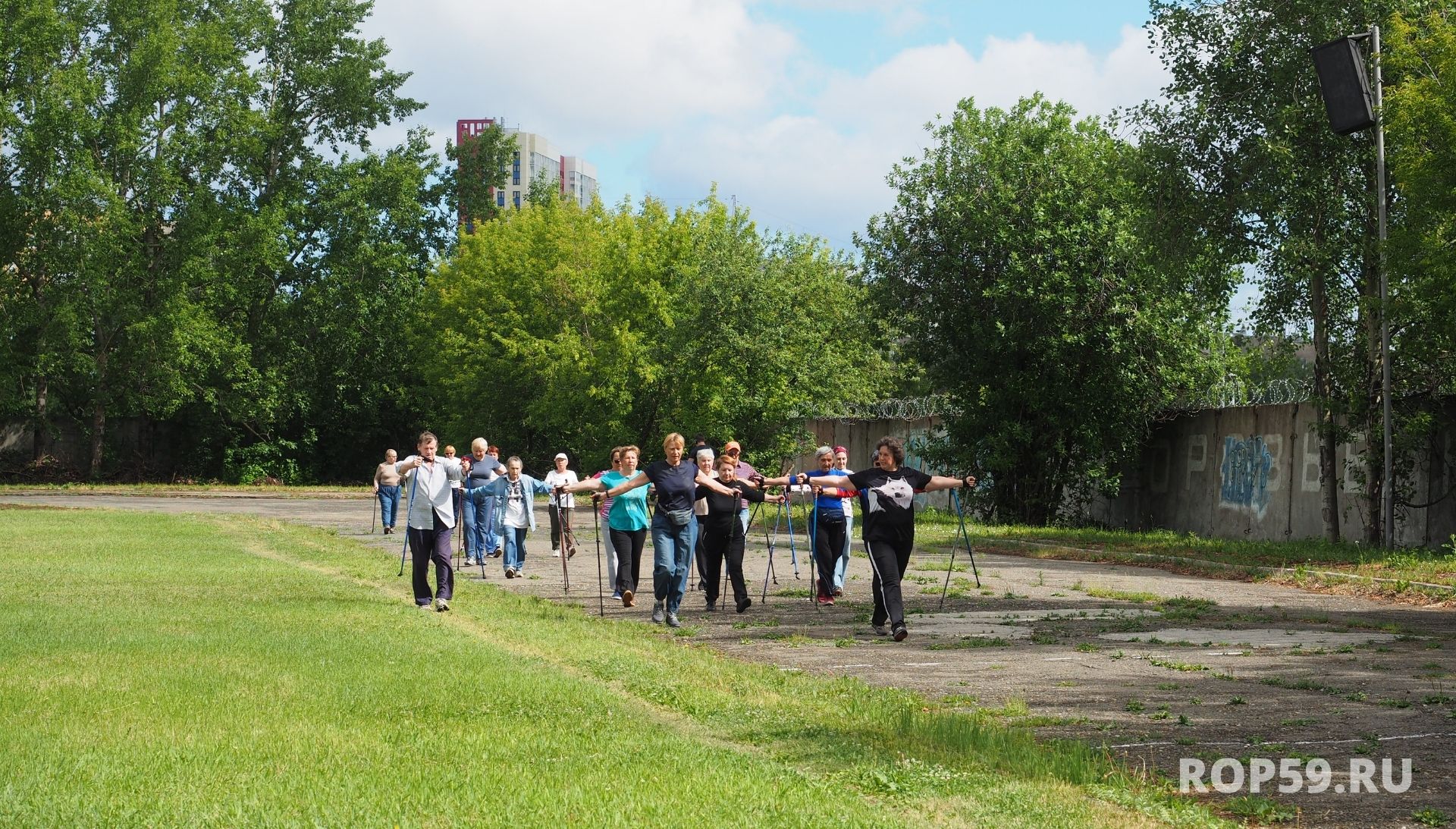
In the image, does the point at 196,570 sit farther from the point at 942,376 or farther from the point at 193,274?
the point at 193,274

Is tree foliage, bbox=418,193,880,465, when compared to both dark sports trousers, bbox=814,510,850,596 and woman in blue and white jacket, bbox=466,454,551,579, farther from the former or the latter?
dark sports trousers, bbox=814,510,850,596

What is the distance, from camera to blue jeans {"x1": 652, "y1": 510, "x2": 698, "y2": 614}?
14.5 metres

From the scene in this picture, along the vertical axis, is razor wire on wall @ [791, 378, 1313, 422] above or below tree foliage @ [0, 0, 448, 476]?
below

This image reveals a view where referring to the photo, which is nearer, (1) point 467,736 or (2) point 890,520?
(1) point 467,736

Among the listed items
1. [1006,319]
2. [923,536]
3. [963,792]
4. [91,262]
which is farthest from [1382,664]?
[91,262]

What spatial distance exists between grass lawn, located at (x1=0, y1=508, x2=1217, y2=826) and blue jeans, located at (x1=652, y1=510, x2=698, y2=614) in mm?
916

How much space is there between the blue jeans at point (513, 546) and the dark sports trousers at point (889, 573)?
28.1 ft

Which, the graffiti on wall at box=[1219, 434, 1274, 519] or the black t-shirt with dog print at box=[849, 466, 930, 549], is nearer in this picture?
the black t-shirt with dog print at box=[849, 466, 930, 549]

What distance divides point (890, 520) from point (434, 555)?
4907 mm

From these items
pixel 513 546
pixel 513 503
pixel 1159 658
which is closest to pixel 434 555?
pixel 513 546

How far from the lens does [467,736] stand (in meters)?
7.70

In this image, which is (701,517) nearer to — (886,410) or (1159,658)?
(1159,658)

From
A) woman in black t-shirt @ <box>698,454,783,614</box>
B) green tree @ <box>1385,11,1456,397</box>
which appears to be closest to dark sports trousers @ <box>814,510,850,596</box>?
woman in black t-shirt @ <box>698,454,783,614</box>

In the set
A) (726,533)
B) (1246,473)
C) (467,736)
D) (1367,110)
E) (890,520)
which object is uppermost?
(1367,110)
